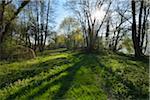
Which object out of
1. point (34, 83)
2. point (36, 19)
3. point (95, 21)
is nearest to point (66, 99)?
point (34, 83)

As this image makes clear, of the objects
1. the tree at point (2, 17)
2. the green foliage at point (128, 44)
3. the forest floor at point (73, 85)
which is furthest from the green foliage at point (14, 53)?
the green foliage at point (128, 44)

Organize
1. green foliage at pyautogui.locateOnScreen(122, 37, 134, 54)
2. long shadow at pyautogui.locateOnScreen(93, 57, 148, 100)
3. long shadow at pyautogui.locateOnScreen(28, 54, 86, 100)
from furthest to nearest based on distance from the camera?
green foliage at pyautogui.locateOnScreen(122, 37, 134, 54) < long shadow at pyautogui.locateOnScreen(93, 57, 148, 100) < long shadow at pyautogui.locateOnScreen(28, 54, 86, 100)

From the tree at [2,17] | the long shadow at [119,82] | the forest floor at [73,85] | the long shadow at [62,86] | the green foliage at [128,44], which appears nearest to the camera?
the long shadow at [62,86]

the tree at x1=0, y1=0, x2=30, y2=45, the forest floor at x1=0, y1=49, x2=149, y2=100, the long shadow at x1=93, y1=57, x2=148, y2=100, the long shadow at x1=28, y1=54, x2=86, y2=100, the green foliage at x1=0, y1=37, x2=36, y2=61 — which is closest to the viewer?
the long shadow at x1=28, y1=54, x2=86, y2=100

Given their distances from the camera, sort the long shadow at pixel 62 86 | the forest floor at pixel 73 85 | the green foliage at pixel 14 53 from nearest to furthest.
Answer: the long shadow at pixel 62 86 < the forest floor at pixel 73 85 < the green foliage at pixel 14 53

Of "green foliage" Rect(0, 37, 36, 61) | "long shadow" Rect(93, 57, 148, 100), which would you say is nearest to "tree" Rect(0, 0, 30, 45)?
"green foliage" Rect(0, 37, 36, 61)

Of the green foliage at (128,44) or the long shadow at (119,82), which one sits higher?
the green foliage at (128,44)

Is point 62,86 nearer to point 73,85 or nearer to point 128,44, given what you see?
point 73,85

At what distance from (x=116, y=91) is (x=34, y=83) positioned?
13.3 feet

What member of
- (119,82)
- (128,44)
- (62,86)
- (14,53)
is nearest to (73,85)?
(62,86)

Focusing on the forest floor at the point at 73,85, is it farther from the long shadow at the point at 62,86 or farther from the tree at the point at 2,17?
the tree at the point at 2,17

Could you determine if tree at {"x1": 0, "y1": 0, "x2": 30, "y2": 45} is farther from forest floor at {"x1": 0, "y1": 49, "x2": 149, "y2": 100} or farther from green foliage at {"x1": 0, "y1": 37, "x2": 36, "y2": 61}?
forest floor at {"x1": 0, "y1": 49, "x2": 149, "y2": 100}

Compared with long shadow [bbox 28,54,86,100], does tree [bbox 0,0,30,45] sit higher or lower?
higher

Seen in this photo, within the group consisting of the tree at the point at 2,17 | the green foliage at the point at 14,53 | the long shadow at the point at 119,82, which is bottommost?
the long shadow at the point at 119,82
